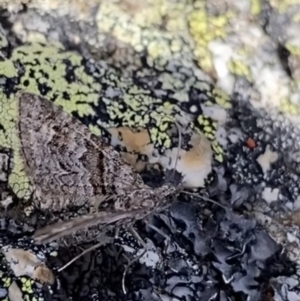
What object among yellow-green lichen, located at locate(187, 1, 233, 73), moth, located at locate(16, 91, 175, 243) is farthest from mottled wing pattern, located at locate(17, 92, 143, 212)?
yellow-green lichen, located at locate(187, 1, 233, 73)

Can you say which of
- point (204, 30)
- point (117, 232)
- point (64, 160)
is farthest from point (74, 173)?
point (204, 30)

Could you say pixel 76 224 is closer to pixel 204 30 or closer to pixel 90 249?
pixel 90 249

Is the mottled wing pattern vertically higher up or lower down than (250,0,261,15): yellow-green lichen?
lower down

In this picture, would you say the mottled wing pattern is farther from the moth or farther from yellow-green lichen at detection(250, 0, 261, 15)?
yellow-green lichen at detection(250, 0, 261, 15)

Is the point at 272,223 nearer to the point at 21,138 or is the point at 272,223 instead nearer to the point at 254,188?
the point at 254,188

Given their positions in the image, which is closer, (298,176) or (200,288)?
(200,288)

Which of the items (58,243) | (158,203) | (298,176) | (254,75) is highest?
(254,75)

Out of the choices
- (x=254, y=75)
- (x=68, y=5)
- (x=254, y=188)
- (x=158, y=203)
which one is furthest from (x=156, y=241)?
(x=68, y=5)

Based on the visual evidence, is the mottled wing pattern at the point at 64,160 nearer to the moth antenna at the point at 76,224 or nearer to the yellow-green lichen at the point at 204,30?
the moth antenna at the point at 76,224
